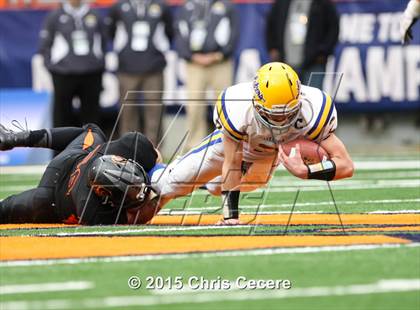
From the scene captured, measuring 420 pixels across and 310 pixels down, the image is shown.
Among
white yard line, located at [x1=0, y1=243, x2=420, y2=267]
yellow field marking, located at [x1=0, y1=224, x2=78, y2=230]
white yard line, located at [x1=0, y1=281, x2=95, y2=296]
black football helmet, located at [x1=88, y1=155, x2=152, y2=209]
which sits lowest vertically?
yellow field marking, located at [x1=0, y1=224, x2=78, y2=230]

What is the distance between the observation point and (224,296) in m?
4.53

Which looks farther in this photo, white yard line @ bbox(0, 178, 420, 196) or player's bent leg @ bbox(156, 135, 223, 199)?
white yard line @ bbox(0, 178, 420, 196)

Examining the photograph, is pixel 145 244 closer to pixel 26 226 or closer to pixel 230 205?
pixel 230 205

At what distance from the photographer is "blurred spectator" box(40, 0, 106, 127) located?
13352 mm

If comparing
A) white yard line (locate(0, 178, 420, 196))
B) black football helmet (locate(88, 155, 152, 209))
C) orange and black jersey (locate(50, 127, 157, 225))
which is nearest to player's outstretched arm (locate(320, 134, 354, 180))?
black football helmet (locate(88, 155, 152, 209))

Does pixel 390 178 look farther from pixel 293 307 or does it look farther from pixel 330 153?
pixel 293 307

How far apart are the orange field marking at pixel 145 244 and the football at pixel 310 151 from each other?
1061mm

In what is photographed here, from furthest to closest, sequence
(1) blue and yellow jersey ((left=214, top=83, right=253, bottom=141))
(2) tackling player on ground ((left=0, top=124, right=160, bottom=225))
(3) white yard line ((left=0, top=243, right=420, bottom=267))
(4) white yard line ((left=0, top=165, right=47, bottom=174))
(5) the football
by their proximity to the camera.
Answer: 1. (4) white yard line ((left=0, top=165, right=47, bottom=174))
2. (2) tackling player on ground ((left=0, top=124, right=160, bottom=225))
3. (1) blue and yellow jersey ((left=214, top=83, right=253, bottom=141))
4. (5) the football
5. (3) white yard line ((left=0, top=243, right=420, bottom=267))

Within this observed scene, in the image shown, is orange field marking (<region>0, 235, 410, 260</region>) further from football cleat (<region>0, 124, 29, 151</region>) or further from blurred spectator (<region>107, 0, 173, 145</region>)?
blurred spectator (<region>107, 0, 173, 145</region>)

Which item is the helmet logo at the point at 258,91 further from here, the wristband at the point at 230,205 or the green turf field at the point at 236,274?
the green turf field at the point at 236,274

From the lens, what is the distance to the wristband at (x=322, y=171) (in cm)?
678

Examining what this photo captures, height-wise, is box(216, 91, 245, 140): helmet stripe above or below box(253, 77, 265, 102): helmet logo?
below

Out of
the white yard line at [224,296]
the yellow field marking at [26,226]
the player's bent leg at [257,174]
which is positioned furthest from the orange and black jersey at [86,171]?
the white yard line at [224,296]

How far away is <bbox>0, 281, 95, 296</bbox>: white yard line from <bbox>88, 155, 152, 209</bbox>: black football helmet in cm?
244
